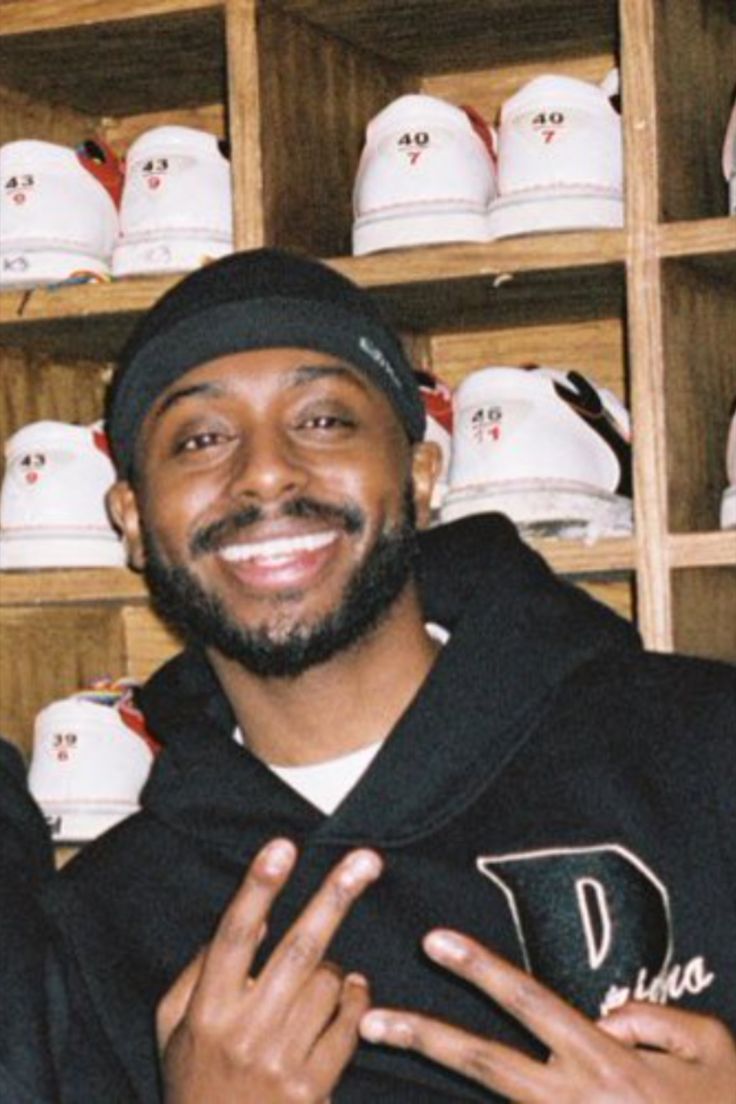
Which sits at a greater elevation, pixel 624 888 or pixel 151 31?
pixel 151 31

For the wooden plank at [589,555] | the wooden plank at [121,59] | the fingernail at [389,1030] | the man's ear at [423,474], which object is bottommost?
the fingernail at [389,1030]

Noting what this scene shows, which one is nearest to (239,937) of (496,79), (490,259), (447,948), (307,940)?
(307,940)

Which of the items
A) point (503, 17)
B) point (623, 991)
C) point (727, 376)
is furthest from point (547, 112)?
point (623, 991)

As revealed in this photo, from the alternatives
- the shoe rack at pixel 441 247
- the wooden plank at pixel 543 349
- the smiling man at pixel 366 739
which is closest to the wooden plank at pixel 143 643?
the shoe rack at pixel 441 247

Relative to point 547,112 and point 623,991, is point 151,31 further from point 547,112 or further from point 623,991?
point 623,991

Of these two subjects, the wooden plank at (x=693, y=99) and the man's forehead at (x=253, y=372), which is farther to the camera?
the wooden plank at (x=693, y=99)

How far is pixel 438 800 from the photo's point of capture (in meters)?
1.67

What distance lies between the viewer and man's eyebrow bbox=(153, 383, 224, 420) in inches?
67.9

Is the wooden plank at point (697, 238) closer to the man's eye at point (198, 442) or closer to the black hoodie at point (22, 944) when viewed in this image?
the man's eye at point (198, 442)

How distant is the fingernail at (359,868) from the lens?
1.41m

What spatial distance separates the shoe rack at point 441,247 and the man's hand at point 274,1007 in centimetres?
65

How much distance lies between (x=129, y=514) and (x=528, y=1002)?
674 mm

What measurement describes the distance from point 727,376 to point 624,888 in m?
0.77

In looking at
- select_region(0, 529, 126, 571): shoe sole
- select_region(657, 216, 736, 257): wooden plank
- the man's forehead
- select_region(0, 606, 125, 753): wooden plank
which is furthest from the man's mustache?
select_region(0, 606, 125, 753): wooden plank
